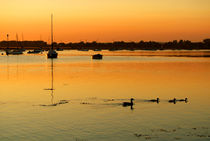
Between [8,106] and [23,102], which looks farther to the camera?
[23,102]

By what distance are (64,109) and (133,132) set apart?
11412 mm

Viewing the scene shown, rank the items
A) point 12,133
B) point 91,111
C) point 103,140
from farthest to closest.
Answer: point 91,111 < point 12,133 < point 103,140

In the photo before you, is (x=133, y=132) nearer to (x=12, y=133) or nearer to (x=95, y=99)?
(x=12, y=133)

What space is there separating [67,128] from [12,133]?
4.21 m

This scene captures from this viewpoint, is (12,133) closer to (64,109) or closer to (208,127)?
(64,109)

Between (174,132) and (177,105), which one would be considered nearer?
(174,132)

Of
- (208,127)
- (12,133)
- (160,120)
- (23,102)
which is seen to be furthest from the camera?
(23,102)

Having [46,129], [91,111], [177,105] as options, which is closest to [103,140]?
[46,129]

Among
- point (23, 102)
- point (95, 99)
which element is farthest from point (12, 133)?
point (95, 99)

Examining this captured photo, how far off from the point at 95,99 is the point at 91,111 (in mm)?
8484

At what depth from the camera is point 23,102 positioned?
40875 millimetres

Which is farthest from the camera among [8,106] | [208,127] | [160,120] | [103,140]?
[8,106]

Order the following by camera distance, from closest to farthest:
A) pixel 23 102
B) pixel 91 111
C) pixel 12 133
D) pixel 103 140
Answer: pixel 103 140, pixel 12 133, pixel 91 111, pixel 23 102

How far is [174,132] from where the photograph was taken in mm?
26703
